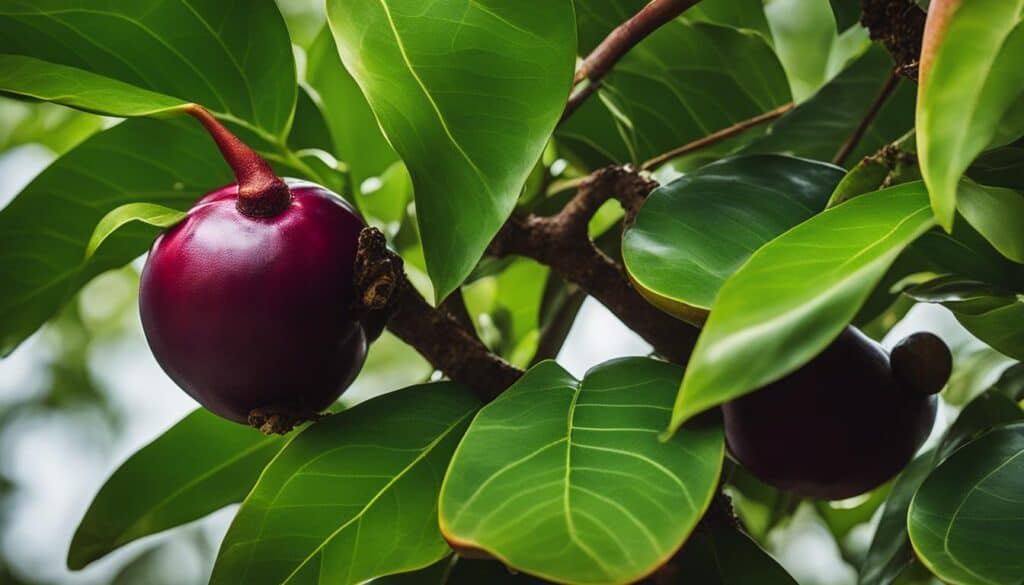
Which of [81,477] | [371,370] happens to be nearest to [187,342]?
[371,370]

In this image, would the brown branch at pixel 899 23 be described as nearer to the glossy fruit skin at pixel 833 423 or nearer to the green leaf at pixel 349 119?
the glossy fruit skin at pixel 833 423

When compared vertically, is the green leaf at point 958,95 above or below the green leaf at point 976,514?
above

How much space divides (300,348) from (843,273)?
162 mm

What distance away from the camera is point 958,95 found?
233 mm

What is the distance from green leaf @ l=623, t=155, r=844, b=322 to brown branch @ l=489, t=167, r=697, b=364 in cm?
4

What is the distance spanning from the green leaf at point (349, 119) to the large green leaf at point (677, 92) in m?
→ 0.09

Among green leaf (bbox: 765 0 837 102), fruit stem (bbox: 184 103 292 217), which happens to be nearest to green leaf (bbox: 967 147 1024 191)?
fruit stem (bbox: 184 103 292 217)

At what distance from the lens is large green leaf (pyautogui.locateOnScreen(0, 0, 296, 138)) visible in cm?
37

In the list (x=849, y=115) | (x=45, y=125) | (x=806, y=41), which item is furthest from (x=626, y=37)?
(x=45, y=125)

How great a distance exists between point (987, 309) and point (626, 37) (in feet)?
0.51

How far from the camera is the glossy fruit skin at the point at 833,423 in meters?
0.37

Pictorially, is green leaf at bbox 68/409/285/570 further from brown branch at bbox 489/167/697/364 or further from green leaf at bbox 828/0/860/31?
green leaf at bbox 828/0/860/31

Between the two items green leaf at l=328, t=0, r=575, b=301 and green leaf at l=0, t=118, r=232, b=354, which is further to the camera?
green leaf at l=0, t=118, r=232, b=354

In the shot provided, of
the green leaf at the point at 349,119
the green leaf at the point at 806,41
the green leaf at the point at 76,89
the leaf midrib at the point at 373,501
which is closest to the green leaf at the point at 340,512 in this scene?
the leaf midrib at the point at 373,501
